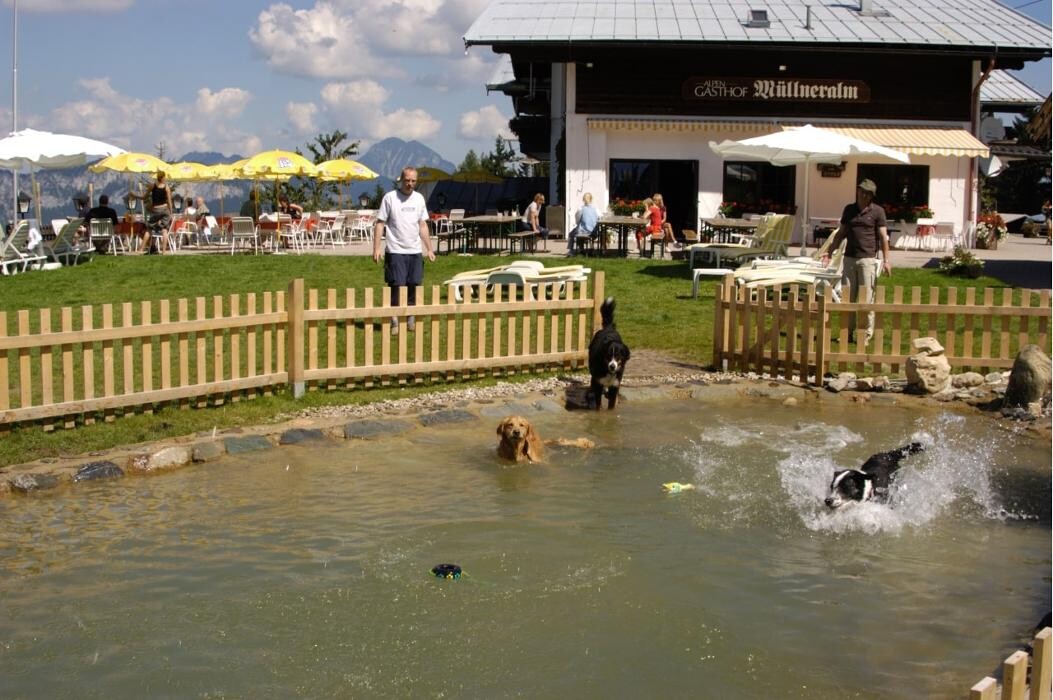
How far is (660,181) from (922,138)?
21.1 feet

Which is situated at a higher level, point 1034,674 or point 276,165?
point 276,165

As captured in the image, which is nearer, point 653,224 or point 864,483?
point 864,483

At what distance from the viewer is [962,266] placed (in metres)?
19.5

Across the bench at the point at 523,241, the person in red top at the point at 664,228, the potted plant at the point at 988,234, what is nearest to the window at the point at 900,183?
the potted plant at the point at 988,234

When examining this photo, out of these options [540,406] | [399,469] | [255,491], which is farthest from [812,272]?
[255,491]

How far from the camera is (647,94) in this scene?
28531 millimetres

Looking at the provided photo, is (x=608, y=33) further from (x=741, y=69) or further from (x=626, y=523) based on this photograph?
(x=626, y=523)

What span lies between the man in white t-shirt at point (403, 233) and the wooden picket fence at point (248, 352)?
1.14ft

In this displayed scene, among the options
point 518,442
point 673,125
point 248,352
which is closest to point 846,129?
point 673,125

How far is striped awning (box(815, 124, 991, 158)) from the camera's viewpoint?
27.3 meters

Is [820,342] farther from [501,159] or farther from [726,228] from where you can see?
[501,159]

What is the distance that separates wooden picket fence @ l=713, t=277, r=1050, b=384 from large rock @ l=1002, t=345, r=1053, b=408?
1.04 m

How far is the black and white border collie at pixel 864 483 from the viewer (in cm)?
737

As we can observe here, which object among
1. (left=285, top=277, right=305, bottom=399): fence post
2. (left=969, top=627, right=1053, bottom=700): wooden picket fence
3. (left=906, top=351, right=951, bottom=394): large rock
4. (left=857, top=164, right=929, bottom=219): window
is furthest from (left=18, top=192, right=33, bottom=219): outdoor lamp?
(left=969, top=627, right=1053, bottom=700): wooden picket fence
